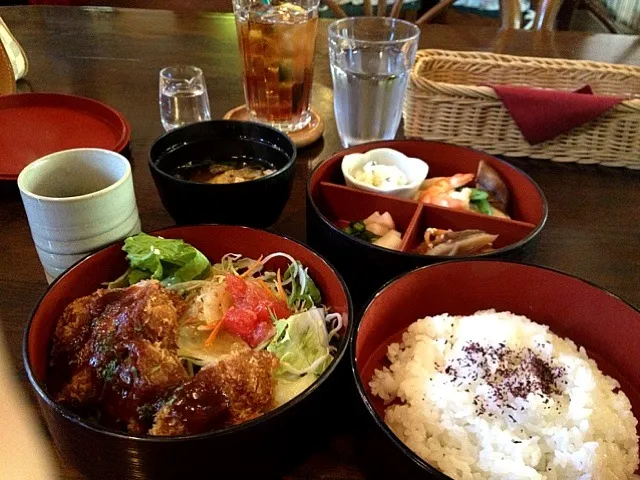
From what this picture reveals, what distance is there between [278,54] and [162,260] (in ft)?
2.93

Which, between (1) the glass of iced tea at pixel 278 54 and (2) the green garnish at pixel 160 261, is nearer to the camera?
(2) the green garnish at pixel 160 261

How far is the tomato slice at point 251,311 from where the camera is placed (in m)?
1.04

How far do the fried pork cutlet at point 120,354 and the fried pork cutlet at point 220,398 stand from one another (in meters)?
0.04

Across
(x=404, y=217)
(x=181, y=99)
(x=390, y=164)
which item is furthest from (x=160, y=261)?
(x=181, y=99)

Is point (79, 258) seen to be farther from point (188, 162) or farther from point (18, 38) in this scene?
point (18, 38)

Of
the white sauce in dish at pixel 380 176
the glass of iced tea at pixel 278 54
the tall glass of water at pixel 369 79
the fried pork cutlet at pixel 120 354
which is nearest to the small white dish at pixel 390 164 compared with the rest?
the white sauce in dish at pixel 380 176

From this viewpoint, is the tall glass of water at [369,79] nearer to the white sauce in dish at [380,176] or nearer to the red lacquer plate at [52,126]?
the white sauce in dish at [380,176]

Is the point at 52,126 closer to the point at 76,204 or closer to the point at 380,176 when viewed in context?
the point at 76,204

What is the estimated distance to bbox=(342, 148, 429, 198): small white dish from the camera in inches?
59.0

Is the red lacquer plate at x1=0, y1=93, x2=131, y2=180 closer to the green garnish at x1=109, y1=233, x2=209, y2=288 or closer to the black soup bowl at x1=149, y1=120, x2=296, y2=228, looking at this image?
the black soup bowl at x1=149, y1=120, x2=296, y2=228

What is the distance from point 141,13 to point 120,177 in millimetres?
2048

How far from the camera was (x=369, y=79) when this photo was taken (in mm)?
1756

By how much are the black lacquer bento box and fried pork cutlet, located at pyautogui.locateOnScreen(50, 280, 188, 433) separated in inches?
14.8

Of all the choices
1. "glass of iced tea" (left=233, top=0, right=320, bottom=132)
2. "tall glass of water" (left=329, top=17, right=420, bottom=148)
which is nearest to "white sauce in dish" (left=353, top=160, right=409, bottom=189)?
"tall glass of water" (left=329, top=17, right=420, bottom=148)
